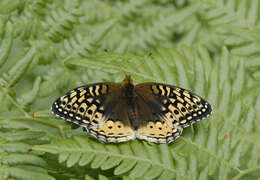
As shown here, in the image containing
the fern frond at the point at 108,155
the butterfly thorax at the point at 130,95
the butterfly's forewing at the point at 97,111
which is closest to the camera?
the fern frond at the point at 108,155

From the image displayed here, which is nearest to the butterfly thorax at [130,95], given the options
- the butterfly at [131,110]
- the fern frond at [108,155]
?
the butterfly at [131,110]

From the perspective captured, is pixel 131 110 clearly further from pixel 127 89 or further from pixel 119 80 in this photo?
pixel 119 80

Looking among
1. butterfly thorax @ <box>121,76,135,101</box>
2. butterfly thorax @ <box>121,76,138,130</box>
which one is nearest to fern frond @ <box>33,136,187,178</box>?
butterfly thorax @ <box>121,76,138,130</box>

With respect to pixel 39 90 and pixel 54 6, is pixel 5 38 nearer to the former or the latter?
pixel 39 90

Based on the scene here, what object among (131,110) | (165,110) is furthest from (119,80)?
(165,110)

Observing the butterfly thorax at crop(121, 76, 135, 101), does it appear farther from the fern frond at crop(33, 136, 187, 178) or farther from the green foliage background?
the fern frond at crop(33, 136, 187, 178)

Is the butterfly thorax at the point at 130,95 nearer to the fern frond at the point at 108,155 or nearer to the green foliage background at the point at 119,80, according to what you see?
the green foliage background at the point at 119,80
